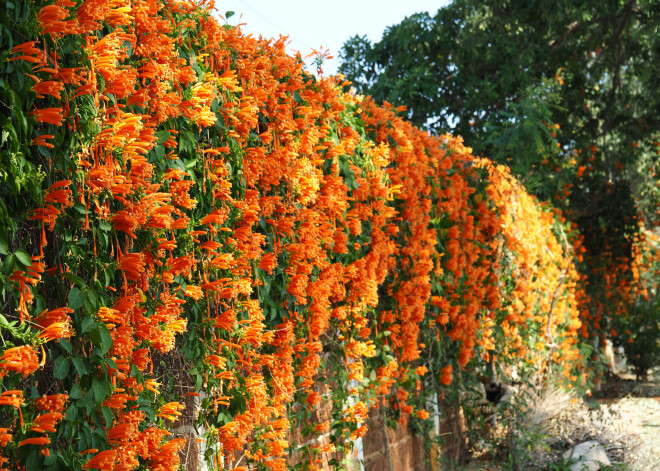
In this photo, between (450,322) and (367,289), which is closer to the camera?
(367,289)

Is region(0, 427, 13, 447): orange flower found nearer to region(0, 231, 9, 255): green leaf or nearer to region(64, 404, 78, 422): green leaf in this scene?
region(64, 404, 78, 422): green leaf

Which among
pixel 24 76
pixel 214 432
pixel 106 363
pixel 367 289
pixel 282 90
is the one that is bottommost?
pixel 214 432

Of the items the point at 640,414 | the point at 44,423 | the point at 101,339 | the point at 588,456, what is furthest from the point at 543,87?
the point at 44,423

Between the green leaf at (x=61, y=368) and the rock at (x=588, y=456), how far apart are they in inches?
198

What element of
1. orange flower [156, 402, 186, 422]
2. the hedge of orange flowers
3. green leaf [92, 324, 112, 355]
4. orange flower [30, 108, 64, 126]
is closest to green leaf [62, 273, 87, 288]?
the hedge of orange flowers

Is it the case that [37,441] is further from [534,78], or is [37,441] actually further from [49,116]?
[534,78]

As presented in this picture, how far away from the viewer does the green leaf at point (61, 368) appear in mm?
1975

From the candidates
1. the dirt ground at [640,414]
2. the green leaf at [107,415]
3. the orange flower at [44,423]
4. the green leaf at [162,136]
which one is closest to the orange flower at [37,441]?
the orange flower at [44,423]

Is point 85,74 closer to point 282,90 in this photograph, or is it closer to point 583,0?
point 282,90

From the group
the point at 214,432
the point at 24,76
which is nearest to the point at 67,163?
the point at 24,76

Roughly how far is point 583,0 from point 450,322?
4.89m

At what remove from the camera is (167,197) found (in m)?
2.32

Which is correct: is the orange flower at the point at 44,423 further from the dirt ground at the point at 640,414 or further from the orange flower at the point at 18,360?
the dirt ground at the point at 640,414

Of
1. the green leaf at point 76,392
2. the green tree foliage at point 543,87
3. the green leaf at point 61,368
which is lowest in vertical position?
the green leaf at point 76,392
